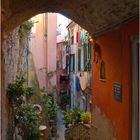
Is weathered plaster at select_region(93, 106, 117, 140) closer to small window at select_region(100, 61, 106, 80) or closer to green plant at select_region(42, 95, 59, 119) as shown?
small window at select_region(100, 61, 106, 80)

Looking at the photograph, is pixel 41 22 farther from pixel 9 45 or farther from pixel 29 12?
pixel 29 12

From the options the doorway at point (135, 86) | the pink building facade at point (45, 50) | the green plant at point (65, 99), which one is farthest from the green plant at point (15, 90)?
the green plant at point (65, 99)

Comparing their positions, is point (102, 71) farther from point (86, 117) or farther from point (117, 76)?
point (86, 117)

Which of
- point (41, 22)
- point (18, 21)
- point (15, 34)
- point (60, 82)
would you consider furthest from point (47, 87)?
point (18, 21)

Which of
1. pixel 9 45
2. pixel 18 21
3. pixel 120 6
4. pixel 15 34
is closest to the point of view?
pixel 120 6

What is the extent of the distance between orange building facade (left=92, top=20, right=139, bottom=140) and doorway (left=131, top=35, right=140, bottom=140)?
56 millimetres

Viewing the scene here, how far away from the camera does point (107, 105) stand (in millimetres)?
6293

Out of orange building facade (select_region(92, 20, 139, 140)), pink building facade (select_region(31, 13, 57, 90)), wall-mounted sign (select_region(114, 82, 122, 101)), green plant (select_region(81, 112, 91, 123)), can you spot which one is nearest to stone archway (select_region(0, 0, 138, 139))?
orange building facade (select_region(92, 20, 139, 140))

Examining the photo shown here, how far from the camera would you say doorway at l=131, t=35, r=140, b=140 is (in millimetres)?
4684

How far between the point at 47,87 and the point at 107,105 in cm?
1277

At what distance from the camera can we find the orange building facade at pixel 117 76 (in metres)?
4.89

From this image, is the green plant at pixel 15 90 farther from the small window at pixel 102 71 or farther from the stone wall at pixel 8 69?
the small window at pixel 102 71

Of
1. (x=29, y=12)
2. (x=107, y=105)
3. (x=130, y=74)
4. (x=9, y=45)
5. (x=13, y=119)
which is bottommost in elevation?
(x=13, y=119)

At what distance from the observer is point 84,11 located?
579 centimetres
